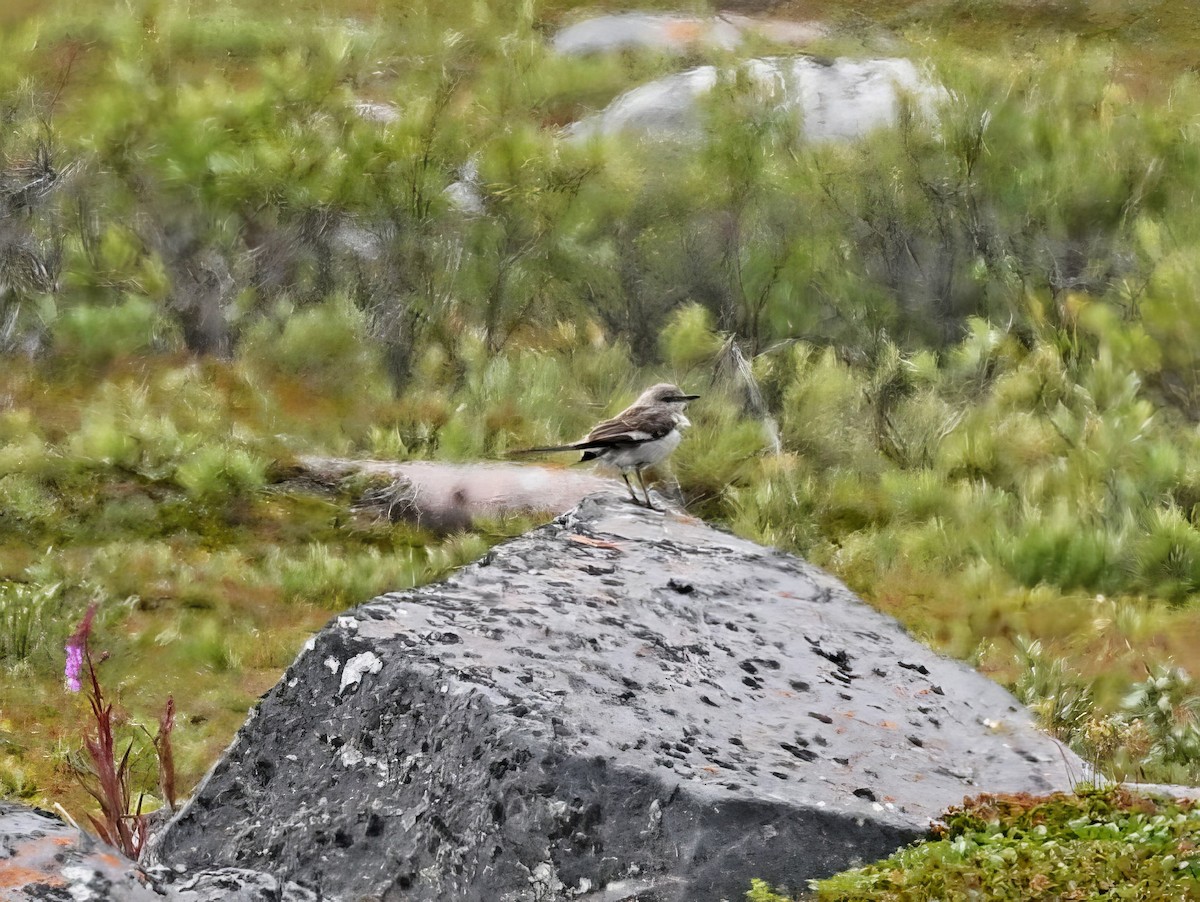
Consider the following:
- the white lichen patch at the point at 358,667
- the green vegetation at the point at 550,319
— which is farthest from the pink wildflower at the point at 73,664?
the green vegetation at the point at 550,319

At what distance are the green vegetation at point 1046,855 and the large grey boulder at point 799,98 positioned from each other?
16043mm

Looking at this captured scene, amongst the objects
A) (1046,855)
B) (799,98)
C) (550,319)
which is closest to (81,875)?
(1046,855)

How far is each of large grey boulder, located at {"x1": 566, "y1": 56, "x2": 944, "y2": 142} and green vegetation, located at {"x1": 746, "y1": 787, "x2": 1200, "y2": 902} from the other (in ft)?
52.6

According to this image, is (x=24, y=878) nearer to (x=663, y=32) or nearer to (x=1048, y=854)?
(x=1048, y=854)

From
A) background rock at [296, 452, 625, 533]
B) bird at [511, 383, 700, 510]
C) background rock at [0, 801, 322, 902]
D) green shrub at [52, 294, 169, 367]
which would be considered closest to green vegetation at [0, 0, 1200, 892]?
green shrub at [52, 294, 169, 367]

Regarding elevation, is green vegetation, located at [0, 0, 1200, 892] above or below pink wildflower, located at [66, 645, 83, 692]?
below

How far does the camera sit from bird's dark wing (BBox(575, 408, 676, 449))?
7.61 m

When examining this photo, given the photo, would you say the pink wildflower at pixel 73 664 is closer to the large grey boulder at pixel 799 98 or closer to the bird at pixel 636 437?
the bird at pixel 636 437

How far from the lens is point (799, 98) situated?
21719 millimetres

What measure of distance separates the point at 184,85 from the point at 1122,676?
51.9ft

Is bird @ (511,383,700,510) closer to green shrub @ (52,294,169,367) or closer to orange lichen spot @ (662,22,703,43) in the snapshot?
green shrub @ (52,294,169,367)

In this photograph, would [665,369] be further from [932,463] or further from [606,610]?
[606,610]

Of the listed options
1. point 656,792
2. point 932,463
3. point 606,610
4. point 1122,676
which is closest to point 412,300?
point 932,463

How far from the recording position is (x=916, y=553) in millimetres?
11133
